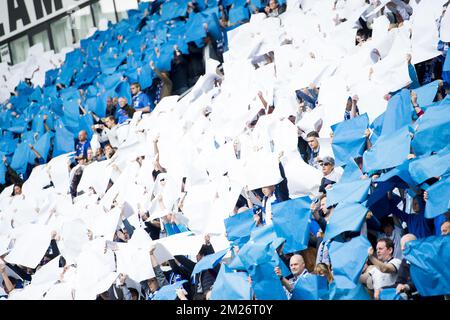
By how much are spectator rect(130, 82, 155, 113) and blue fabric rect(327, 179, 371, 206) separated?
443cm

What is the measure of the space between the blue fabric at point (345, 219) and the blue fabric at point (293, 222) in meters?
0.22

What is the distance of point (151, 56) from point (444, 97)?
4.72m

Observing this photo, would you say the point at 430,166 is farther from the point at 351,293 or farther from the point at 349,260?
the point at 351,293

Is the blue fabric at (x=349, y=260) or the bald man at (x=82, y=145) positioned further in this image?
the bald man at (x=82, y=145)

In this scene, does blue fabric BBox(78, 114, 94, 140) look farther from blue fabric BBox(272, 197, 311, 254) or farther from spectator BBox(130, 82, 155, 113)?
blue fabric BBox(272, 197, 311, 254)

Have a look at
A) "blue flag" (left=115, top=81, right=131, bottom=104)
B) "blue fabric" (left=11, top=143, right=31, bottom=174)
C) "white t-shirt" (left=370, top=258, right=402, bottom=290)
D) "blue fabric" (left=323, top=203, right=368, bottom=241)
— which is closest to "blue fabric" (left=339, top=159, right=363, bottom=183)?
"blue fabric" (left=323, top=203, right=368, bottom=241)

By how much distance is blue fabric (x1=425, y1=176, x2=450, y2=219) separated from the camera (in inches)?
173

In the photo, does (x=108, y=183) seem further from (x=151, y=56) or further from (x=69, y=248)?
(x=151, y=56)

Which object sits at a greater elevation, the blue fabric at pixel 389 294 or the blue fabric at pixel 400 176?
the blue fabric at pixel 400 176

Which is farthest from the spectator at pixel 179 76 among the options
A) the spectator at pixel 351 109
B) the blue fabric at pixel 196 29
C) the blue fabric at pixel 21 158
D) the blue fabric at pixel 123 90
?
the spectator at pixel 351 109

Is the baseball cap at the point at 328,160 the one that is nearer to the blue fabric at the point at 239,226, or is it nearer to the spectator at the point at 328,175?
the spectator at the point at 328,175

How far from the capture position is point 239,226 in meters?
5.69

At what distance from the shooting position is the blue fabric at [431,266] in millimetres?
4109
